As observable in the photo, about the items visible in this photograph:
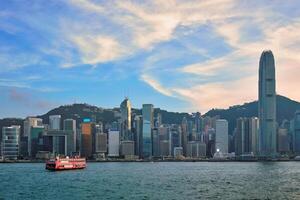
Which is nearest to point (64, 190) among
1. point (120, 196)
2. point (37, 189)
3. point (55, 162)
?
point (37, 189)

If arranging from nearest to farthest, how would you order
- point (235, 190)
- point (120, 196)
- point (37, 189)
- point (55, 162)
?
point (120, 196) → point (235, 190) → point (37, 189) → point (55, 162)

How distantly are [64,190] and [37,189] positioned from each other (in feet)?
24.5

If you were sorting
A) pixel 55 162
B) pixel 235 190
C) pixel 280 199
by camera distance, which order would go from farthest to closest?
1. pixel 55 162
2. pixel 235 190
3. pixel 280 199

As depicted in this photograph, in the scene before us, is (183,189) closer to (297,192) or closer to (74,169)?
(297,192)

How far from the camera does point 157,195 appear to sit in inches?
3415

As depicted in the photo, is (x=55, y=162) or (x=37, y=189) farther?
(x=55, y=162)

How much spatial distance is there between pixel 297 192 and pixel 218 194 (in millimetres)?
13479

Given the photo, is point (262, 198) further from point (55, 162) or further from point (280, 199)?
point (55, 162)

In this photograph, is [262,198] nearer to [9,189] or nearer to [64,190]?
[64,190]

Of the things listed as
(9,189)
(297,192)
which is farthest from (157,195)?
(9,189)

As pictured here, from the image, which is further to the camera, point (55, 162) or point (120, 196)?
point (55, 162)

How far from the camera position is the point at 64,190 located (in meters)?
98.0

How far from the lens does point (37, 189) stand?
103 meters

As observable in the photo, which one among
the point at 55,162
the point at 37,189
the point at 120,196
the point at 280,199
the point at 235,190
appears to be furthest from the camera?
the point at 55,162
